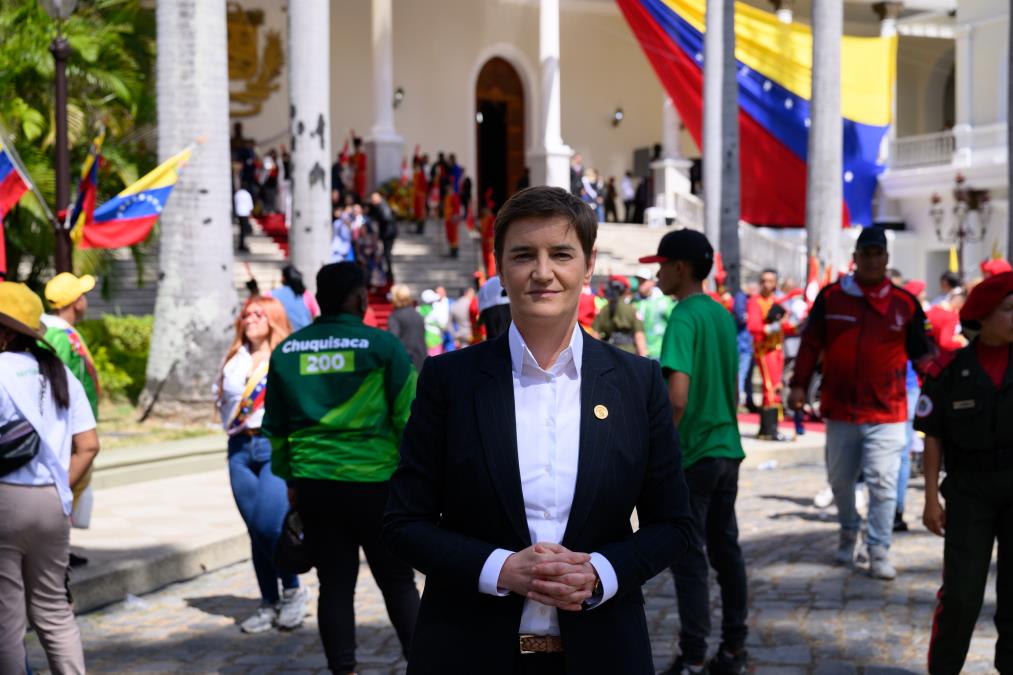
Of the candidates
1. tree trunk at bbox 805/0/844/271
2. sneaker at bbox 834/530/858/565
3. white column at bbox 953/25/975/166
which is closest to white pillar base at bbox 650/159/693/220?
white column at bbox 953/25/975/166

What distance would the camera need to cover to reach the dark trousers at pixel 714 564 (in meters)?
5.44

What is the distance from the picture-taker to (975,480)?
505cm

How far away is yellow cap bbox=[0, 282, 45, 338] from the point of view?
4668 mm

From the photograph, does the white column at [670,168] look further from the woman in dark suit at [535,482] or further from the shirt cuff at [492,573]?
the shirt cuff at [492,573]

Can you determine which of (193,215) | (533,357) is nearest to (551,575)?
(533,357)

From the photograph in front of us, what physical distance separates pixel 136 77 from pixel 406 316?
7046 mm

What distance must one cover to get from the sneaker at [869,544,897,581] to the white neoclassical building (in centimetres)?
2245

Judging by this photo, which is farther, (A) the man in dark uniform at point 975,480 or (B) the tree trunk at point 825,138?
(B) the tree trunk at point 825,138

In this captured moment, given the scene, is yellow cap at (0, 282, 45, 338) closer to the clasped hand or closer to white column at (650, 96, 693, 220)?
the clasped hand

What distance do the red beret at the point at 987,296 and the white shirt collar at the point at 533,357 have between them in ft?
8.95

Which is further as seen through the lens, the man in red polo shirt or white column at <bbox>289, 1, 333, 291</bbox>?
white column at <bbox>289, 1, 333, 291</bbox>

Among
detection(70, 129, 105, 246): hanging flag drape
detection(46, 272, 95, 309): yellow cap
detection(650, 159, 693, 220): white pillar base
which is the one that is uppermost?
detection(650, 159, 693, 220): white pillar base

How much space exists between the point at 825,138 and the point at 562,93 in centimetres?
1604

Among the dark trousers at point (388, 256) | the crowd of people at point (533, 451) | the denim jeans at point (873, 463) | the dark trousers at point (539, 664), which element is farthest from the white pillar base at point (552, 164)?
the dark trousers at point (539, 664)
